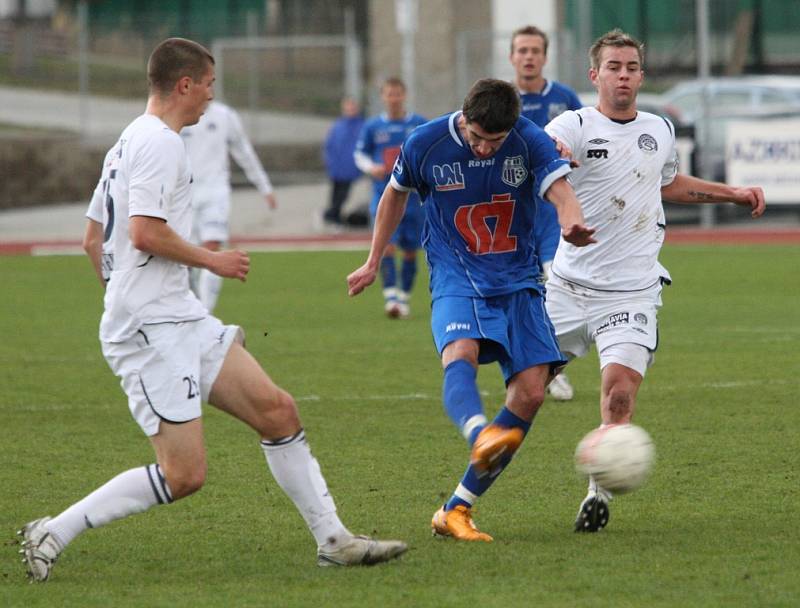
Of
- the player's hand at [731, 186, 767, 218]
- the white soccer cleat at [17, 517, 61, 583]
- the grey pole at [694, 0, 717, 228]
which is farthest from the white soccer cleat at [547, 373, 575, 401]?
the grey pole at [694, 0, 717, 228]

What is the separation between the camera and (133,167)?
17.8ft

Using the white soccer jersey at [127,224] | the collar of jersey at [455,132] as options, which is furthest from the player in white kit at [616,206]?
the white soccer jersey at [127,224]

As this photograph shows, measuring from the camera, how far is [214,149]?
13797mm

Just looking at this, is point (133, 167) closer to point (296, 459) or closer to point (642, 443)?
point (296, 459)

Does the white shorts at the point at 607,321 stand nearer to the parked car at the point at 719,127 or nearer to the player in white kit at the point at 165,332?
the player in white kit at the point at 165,332

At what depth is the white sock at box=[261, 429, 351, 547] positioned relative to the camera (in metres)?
5.69

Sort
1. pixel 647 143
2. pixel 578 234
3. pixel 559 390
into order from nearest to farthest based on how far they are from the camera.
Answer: pixel 578 234, pixel 647 143, pixel 559 390

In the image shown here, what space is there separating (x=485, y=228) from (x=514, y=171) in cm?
27

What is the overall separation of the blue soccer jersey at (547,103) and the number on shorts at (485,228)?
4337 mm

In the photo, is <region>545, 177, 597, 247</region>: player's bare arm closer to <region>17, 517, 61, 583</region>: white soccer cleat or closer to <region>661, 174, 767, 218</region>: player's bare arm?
<region>661, 174, 767, 218</region>: player's bare arm

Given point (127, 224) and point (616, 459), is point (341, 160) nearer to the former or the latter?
point (616, 459)

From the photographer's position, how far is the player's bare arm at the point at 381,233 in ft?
21.1

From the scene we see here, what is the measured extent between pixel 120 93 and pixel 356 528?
27.6 m

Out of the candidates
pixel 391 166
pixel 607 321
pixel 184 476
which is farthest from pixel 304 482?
pixel 391 166
